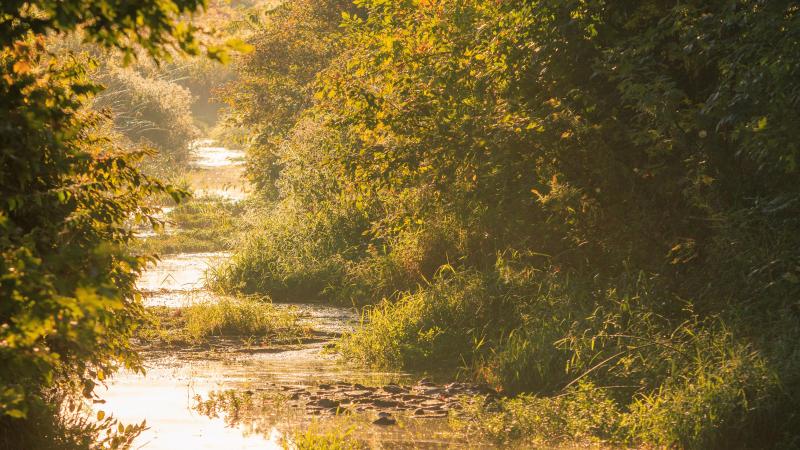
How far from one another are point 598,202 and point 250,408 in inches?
197

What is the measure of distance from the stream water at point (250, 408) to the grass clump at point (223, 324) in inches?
24.0

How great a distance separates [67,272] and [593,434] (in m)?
5.82

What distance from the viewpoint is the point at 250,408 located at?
1156 cm

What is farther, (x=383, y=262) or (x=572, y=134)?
(x=383, y=262)

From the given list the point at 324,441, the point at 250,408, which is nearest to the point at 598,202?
the point at 250,408

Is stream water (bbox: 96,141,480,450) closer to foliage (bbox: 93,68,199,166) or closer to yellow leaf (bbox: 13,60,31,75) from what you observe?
yellow leaf (bbox: 13,60,31,75)

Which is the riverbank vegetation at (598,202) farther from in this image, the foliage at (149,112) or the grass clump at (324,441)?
the foliage at (149,112)

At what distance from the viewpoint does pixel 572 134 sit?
1329 cm

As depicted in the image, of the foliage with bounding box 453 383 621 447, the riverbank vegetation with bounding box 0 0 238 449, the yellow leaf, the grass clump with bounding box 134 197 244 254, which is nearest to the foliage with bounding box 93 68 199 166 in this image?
the grass clump with bounding box 134 197 244 254

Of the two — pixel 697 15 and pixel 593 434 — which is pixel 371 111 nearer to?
pixel 697 15

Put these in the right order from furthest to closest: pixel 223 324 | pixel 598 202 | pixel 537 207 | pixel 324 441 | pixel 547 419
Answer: pixel 223 324
pixel 537 207
pixel 598 202
pixel 547 419
pixel 324 441

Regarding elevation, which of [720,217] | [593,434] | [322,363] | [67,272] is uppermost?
[67,272]

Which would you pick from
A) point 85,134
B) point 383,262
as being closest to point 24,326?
point 85,134

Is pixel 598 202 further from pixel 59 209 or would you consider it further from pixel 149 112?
pixel 149 112
